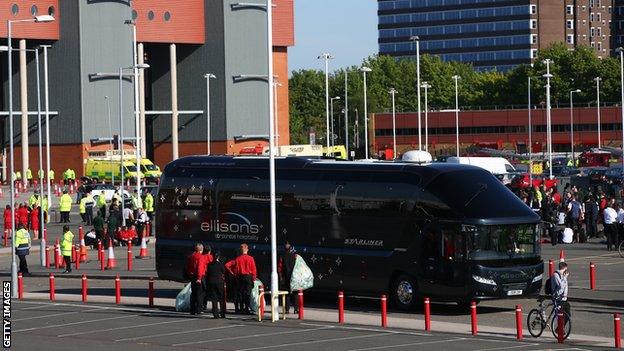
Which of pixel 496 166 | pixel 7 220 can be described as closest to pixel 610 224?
pixel 7 220

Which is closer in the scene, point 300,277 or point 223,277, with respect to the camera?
point 223,277

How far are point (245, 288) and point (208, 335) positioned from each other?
338 cm

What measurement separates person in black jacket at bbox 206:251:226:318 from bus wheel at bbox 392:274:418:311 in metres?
4.13

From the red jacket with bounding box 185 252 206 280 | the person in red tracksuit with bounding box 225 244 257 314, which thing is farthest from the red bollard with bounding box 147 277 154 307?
the person in red tracksuit with bounding box 225 244 257 314

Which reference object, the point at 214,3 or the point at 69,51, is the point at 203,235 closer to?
the point at 69,51

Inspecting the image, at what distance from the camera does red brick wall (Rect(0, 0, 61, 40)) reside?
104562 millimetres

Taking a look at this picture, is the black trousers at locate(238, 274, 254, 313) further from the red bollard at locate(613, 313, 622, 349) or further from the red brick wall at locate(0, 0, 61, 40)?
the red brick wall at locate(0, 0, 61, 40)

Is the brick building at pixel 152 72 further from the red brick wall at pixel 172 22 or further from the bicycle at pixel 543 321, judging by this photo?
the bicycle at pixel 543 321

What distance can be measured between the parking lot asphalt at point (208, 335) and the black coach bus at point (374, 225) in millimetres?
3020

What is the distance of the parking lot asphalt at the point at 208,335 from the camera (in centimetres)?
2711

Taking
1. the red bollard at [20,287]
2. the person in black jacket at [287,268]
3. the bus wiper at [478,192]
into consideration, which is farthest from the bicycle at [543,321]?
the red bollard at [20,287]

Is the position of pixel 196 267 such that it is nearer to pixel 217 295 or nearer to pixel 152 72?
pixel 217 295

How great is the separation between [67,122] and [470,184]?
7800 centimetres

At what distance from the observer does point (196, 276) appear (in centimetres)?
3294
